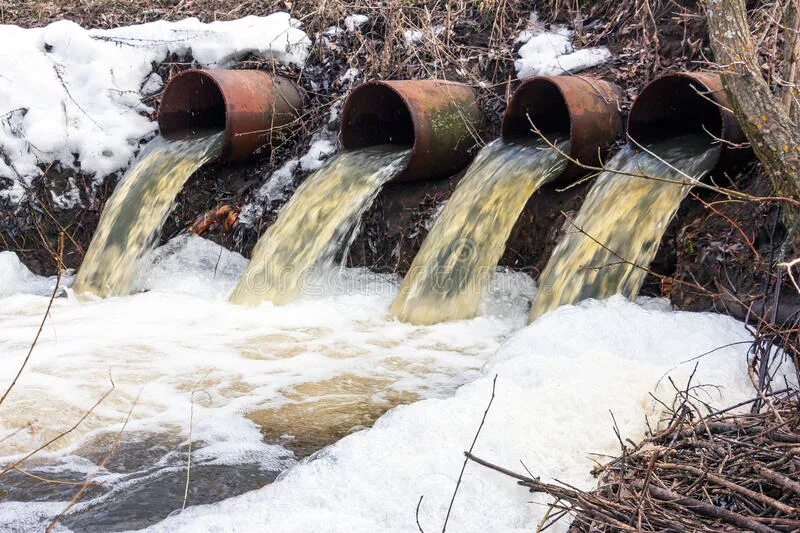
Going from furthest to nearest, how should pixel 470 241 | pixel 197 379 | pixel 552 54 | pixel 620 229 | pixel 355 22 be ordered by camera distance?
pixel 355 22, pixel 552 54, pixel 470 241, pixel 620 229, pixel 197 379

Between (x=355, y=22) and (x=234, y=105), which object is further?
(x=355, y=22)

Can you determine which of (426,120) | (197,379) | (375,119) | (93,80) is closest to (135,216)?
(93,80)

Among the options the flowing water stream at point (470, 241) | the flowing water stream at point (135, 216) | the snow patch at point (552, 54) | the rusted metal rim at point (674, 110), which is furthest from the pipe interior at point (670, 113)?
the flowing water stream at point (135, 216)

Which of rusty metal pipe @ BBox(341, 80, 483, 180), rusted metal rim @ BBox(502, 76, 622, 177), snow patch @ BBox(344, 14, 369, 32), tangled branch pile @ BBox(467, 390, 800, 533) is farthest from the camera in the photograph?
snow patch @ BBox(344, 14, 369, 32)

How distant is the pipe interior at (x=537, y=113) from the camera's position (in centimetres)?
548

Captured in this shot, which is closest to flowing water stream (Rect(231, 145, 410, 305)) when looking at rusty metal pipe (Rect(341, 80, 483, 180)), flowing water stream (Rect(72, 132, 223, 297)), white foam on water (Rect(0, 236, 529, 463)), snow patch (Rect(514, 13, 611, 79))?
white foam on water (Rect(0, 236, 529, 463))

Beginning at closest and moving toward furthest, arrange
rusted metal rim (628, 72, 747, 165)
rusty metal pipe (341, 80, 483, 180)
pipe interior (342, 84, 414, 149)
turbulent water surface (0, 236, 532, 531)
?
1. turbulent water surface (0, 236, 532, 531)
2. rusted metal rim (628, 72, 747, 165)
3. rusty metal pipe (341, 80, 483, 180)
4. pipe interior (342, 84, 414, 149)

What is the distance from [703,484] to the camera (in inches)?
89.6

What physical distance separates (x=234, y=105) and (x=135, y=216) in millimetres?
1130

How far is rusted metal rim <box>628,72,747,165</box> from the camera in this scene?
470 cm

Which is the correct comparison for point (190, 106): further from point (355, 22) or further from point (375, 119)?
point (375, 119)

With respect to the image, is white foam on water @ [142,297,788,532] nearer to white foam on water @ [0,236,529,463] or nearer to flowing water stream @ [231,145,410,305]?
white foam on water @ [0,236,529,463]

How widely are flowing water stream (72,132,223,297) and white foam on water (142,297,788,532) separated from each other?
3274 mm

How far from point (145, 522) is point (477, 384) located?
4.60ft
